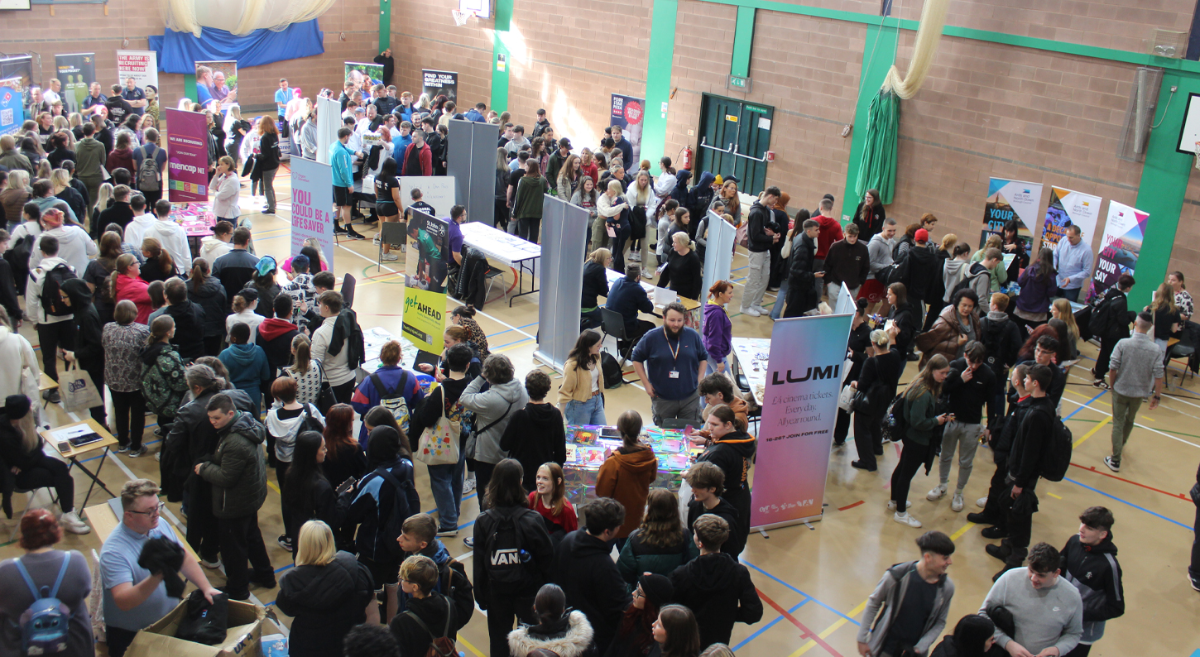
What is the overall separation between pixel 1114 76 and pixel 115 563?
453 inches

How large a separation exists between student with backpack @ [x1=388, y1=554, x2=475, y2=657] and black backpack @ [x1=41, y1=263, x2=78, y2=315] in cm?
495

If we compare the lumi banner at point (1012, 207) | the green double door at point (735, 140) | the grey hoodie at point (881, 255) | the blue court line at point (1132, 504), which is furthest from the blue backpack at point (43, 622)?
the green double door at point (735, 140)

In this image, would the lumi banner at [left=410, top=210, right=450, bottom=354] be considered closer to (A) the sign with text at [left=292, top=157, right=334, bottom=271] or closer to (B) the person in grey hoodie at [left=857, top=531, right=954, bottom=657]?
(A) the sign with text at [left=292, top=157, right=334, bottom=271]

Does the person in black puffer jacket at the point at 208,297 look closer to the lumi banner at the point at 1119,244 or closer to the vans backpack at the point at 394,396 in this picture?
the vans backpack at the point at 394,396

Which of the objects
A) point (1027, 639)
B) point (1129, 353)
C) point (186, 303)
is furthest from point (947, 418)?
point (186, 303)

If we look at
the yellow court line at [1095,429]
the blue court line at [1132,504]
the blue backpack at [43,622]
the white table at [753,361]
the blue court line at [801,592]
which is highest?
the white table at [753,361]

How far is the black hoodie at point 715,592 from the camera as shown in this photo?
13.2ft

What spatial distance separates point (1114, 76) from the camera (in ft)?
34.3

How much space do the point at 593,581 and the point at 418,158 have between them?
31.6 ft

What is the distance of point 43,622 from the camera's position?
12.5 feet

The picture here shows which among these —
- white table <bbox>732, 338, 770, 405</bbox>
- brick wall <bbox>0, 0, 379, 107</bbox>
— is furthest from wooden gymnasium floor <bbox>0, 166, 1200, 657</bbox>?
brick wall <bbox>0, 0, 379, 107</bbox>

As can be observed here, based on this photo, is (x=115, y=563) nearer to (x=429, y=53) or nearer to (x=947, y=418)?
(x=947, y=418)

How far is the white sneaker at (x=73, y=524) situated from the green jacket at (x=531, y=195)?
7.01m

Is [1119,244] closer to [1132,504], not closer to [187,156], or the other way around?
[1132,504]
